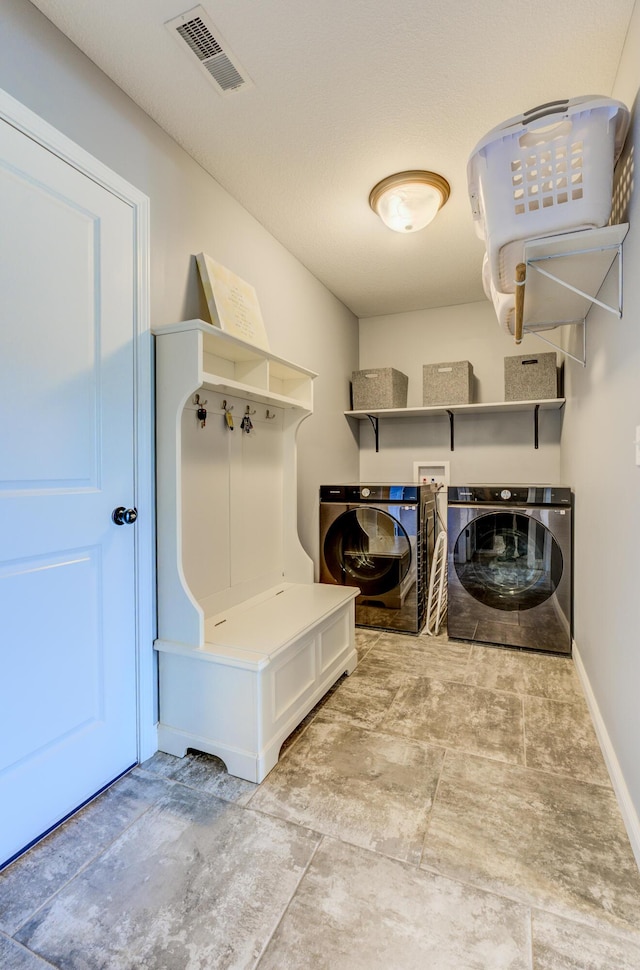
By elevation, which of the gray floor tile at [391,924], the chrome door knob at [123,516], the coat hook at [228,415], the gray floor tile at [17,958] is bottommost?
the gray floor tile at [17,958]

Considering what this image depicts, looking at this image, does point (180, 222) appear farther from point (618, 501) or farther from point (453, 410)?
point (453, 410)

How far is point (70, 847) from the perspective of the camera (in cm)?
128

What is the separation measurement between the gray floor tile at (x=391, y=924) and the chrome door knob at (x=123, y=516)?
1152mm

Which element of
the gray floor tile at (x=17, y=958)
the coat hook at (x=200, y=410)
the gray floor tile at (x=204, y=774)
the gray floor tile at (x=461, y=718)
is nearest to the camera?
the gray floor tile at (x=17, y=958)

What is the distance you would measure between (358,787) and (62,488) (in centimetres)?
135

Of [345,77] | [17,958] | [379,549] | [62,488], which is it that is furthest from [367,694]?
[345,77]

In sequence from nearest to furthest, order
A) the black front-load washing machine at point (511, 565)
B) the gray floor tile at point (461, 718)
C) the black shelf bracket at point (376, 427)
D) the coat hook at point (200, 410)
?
the gray floor tile at point (461, 718)
the coat hook at point (200, 410)
the black front-load washing machine at point (511, 565)
the black shelf bracket at point (376, 427)

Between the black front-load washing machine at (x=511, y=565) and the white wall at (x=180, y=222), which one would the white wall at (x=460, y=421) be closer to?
the white wall at (x=180, y=222)

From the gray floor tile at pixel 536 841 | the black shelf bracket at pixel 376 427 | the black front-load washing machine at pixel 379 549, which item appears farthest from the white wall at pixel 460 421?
the gray floor tile at pixel 536 841

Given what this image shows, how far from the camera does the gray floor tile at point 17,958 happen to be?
96 cm

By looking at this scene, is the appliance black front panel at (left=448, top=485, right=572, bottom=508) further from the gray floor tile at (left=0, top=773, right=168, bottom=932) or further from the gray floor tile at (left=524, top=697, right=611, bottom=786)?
the gray floor tile at (left=0, top=773, right=168, bottom=932)

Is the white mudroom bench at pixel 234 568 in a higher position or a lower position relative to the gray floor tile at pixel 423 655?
higher

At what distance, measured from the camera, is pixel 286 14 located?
1.37 metres

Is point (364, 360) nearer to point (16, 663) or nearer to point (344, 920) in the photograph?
point (16, 663)
